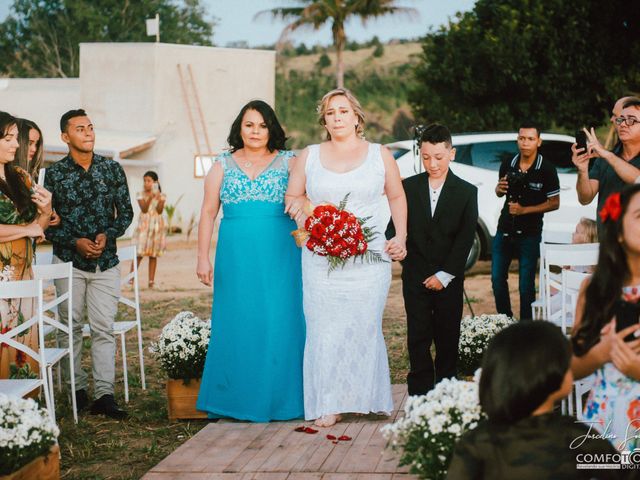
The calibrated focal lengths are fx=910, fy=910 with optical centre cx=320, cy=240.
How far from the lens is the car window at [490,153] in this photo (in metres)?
13.4

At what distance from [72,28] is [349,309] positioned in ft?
141

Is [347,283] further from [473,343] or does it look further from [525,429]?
[525,429]

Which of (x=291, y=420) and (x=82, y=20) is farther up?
(x=82, y=20)

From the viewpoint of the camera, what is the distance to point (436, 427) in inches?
141

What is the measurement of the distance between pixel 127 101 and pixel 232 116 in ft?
9.85

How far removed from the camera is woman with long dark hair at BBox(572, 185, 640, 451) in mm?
3346

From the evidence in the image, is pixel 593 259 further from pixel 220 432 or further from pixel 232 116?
pixel 232 116

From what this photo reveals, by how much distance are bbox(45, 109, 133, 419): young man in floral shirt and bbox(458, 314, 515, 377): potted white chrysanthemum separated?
98.4 inches

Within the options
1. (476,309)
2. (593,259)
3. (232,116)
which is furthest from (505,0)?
(593,259)

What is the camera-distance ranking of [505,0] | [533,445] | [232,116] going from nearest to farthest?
[533,445] < [505,0] < [232,116]

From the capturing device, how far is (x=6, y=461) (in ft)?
12.9

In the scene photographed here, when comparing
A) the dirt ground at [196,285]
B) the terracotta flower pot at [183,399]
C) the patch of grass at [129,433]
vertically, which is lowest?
the dirt ground at [196,285]

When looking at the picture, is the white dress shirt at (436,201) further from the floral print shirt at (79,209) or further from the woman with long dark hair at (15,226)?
the woman with long dark hair at (15,226)

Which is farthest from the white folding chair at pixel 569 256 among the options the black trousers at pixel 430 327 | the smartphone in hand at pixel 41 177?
the smartphone in hand at pixel 41 177
